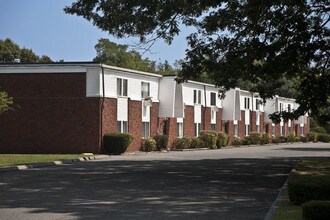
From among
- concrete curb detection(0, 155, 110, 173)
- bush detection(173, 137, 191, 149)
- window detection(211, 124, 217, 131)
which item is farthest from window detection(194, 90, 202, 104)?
concrete curb detection(0, 155, 110, 173)

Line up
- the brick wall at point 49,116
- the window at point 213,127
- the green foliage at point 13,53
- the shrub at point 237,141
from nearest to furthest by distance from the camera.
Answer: the brick wall at point 49,116, the window at point 213,127, the shrub at point 237,141, the green foliage at point 13,53

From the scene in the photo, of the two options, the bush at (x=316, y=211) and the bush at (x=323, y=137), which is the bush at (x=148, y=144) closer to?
the bush at (x=316, y=211)

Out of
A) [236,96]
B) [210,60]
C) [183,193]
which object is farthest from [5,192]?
[236,96]

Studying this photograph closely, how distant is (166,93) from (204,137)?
7.41m

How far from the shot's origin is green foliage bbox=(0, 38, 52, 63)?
→ 65.0 metres

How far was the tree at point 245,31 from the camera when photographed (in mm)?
16828

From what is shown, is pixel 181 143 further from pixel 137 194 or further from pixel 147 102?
pixel 137 194

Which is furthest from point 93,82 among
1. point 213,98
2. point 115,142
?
point 213,98

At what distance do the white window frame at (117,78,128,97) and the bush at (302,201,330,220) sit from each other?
29701 mm

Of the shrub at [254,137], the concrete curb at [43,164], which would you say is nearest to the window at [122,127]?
the concrete curb at [43,164]

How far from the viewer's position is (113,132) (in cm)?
3662

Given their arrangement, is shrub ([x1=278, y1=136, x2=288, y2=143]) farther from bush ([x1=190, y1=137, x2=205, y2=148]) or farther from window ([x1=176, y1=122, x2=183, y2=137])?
window ([x1=176, y1=122, x2=183, y2=137])

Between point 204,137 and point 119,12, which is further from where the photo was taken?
point 204,137

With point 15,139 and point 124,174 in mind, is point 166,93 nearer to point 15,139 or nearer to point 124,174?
point 15,139
